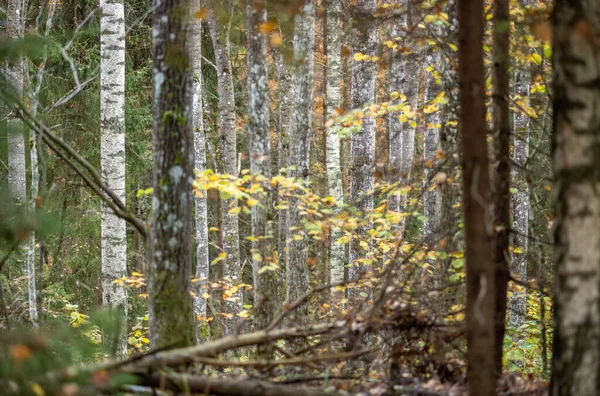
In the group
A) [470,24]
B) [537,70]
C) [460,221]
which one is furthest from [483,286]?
[537,70]

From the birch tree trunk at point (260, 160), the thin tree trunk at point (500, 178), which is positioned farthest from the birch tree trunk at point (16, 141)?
the thin tree trunk at point (500, 178)

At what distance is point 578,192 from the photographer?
12.0 feet

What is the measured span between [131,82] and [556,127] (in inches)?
490

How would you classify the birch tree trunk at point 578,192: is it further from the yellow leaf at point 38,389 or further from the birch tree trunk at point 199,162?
the birch tree trunk at point 199,162

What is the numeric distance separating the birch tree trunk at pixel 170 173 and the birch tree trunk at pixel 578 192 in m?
2.84

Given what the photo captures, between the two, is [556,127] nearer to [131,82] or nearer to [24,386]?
[24,386]

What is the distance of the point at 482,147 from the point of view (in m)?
3.75

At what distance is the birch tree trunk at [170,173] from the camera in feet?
16.9

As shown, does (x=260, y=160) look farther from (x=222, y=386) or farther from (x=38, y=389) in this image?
(x=38, y=389)

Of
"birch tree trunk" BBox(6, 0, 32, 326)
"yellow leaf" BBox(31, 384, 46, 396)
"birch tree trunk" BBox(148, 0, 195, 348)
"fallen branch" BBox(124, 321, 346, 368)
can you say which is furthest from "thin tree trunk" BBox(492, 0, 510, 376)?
"birch tree trunk" BBox(6, 0, 32, 326)

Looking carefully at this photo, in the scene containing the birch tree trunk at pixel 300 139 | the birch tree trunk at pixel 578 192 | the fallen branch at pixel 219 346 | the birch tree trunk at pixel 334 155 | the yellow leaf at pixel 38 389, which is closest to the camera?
the yellow leaf at pixel 38 389

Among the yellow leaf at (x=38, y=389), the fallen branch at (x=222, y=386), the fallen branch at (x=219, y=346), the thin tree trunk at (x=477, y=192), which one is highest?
the thin tree trunk at (x=477, y=192)

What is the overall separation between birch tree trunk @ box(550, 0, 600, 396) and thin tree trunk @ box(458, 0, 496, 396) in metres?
0.44

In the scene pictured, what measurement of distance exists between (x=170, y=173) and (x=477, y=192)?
8.40 ft
